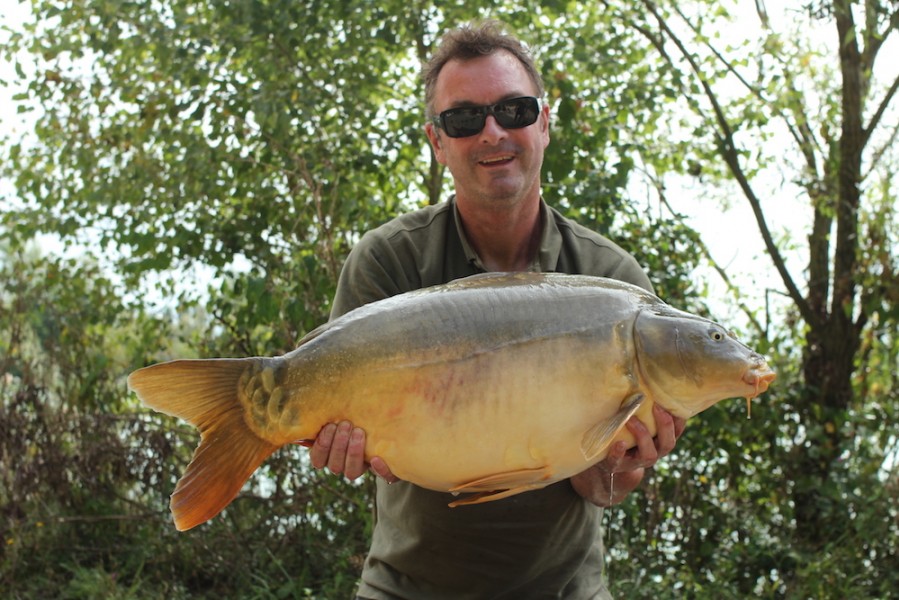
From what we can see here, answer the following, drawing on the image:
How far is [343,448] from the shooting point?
6.57 feet

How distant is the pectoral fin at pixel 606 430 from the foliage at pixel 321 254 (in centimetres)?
242

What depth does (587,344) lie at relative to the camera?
6.43 feet

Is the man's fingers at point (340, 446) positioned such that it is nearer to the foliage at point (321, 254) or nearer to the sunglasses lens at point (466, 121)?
the sunglasses lens at point (466, 121)

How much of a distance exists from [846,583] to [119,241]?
3.66 meters

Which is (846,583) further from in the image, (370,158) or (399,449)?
(399,449)

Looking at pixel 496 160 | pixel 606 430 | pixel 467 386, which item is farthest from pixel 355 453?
pixel 496 160

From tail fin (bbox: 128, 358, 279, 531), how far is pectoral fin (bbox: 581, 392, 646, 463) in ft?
2.03

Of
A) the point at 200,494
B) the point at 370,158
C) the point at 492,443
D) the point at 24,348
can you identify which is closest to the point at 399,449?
the point at 492,443

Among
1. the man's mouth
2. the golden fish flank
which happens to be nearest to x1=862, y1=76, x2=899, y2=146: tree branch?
the man's mouth

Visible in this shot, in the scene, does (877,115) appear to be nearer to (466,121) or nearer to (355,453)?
(466,121)

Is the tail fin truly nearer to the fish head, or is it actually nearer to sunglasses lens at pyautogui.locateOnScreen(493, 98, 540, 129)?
the fish head

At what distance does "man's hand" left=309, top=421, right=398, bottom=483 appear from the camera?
199 cm

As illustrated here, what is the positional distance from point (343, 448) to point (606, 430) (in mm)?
510

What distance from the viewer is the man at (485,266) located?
2.43 metres
